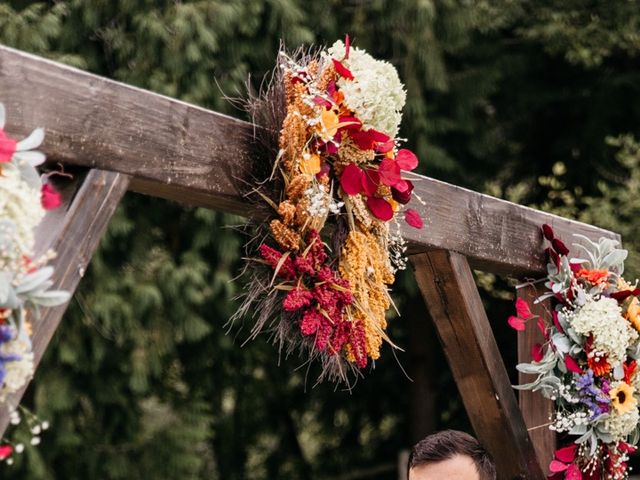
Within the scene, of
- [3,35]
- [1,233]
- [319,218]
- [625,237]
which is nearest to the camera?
[1,233]

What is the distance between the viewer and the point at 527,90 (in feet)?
23.8

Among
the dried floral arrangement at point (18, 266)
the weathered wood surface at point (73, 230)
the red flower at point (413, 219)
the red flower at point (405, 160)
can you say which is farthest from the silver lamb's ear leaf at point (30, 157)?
the red flower at point (413, 219)

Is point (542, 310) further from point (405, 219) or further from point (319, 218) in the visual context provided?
point (319, 218)

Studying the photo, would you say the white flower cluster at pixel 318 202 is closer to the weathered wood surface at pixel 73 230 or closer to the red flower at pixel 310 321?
the red flower at pixel 310 321

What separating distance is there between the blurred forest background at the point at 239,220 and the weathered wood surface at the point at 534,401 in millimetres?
1845

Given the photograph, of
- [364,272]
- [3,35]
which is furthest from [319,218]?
[3,35]

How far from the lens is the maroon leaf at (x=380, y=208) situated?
264cm

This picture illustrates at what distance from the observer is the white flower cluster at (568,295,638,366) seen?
3471 millimetres

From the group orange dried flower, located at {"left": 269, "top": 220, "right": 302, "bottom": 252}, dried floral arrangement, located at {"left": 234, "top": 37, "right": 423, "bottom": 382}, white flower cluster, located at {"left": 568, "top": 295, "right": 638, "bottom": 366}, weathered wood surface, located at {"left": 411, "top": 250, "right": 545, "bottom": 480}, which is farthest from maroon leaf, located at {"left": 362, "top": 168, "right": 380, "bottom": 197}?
white flower cluster, located at {"left": 568, "top": 295, "right": 638, "bottom": 366}

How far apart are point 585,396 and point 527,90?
4.06 m

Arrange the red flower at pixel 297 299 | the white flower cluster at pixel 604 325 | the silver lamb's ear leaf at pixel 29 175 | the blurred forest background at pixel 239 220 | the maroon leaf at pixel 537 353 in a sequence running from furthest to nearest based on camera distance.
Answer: the blurred forest background at pixel 239 220, the maroon leaf at pixel 537 353, the white flower cluster at pixel 604 325, the red flower at pixel 297 299, the silver lamb's ear leaf at pixel 29 175

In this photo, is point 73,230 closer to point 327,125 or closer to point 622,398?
point 327,125

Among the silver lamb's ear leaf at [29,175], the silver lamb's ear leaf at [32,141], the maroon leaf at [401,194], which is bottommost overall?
the maroon leaf at [401,194]

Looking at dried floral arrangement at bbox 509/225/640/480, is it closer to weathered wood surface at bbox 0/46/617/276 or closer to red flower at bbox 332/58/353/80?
weathered wood surface at bbox 0/46/617/276
